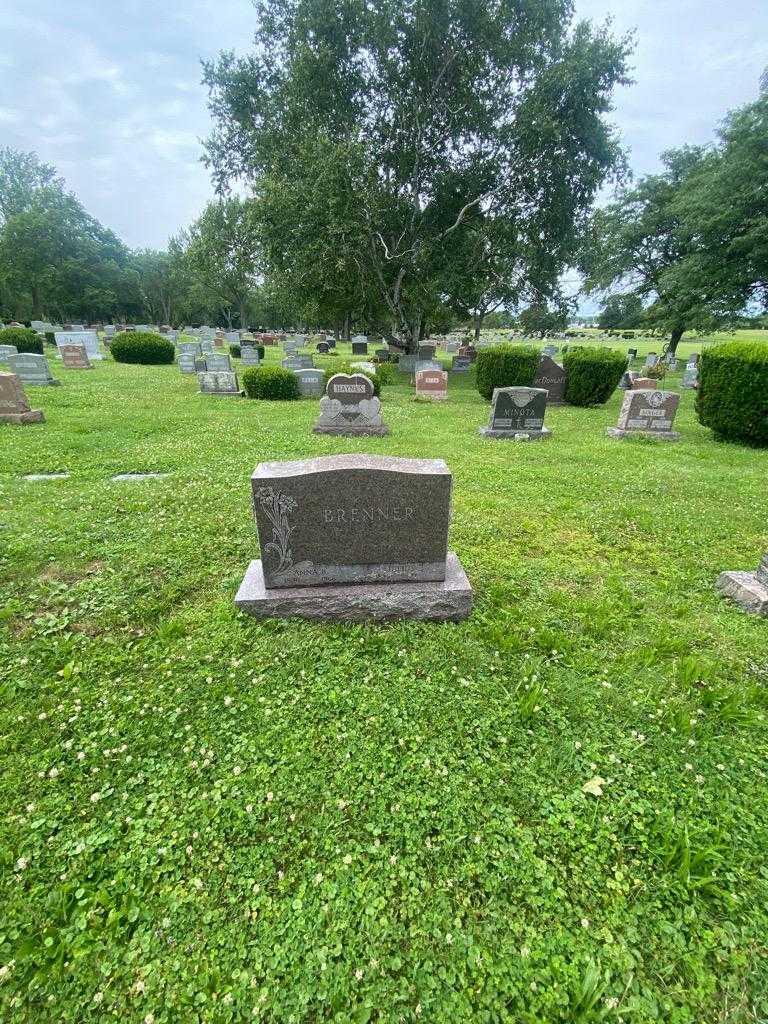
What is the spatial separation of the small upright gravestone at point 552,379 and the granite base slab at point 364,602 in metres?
13.2

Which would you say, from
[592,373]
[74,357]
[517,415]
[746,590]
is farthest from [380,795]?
[74,357]

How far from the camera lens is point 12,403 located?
372 inches

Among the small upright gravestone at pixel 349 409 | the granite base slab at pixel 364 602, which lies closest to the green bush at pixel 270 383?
the small upright gravestone at pixel 349 409

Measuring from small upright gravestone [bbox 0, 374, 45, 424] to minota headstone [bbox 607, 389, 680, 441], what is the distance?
1324 centimetres

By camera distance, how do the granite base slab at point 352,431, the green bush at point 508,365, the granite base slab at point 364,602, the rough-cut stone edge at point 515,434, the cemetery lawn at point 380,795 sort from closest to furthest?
the cemetery lawn at point 380,795 < the granite base slab at point 364,602 < the rough-cut stone edge at point 515,434 < the granite base slab at point 352,431 < the green bush at point 508,365

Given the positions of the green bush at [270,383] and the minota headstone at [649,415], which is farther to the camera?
the green bush at [270,383]

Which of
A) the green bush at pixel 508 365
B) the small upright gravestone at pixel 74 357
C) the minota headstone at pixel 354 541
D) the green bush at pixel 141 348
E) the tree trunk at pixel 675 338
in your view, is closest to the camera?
the minota headstone at pixel 354 541

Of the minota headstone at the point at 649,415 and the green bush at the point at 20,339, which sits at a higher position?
the green bush at the point at 20,339

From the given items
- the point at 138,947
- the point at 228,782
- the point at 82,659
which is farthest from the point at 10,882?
the point at 82,659

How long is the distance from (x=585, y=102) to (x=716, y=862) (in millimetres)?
23293

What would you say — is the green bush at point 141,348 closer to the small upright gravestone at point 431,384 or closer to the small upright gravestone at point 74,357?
the small upright gravestone at point 74,357

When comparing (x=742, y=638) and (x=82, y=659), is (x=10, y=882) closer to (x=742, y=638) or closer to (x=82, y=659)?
(x=82, y=659)

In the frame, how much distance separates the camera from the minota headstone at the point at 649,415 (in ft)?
33.7

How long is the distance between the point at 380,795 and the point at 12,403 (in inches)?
447
